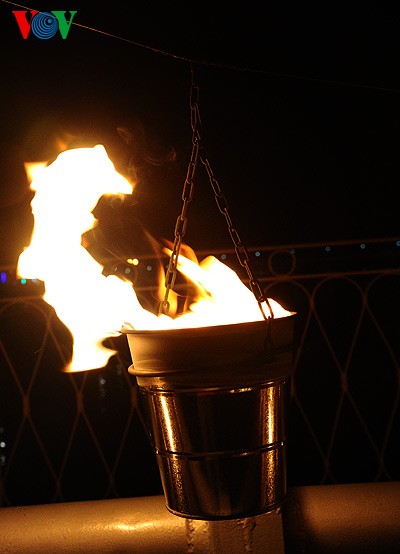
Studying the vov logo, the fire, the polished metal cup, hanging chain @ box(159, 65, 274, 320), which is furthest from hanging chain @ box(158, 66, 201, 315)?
the vov logo

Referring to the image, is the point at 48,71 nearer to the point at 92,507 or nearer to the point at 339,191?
the point at 339,191

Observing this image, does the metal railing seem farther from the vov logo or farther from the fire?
the vov logo

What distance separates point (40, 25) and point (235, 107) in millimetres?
2793

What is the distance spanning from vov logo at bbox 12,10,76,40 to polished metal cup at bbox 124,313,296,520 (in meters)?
4.64

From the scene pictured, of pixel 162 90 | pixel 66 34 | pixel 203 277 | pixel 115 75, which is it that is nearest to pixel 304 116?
pixel 162 90

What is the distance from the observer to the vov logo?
226 inches

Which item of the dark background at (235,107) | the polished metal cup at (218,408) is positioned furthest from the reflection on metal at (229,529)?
the dark background at (235,107)

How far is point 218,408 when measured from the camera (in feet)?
6.37

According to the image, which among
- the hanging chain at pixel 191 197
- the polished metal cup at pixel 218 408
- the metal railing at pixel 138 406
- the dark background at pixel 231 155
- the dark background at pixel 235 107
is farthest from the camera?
the dark background at pixel 235 107

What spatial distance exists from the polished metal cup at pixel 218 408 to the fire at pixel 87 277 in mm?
229

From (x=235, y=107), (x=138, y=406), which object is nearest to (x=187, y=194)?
(x=138, y=406)

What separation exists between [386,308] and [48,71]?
5.28 metres

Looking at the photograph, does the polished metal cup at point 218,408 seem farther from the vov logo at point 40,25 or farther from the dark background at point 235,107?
the vov logo at point 40,25

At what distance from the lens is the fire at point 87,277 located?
2.30 m
